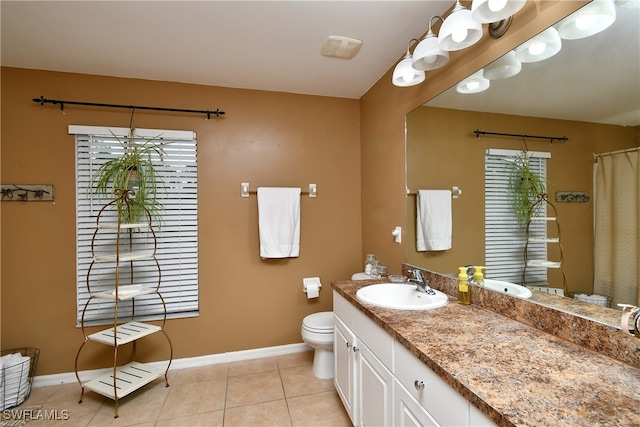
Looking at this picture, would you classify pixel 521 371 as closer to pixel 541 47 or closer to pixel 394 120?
pixel 541 47

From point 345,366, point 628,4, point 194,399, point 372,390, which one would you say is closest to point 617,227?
point 628,4

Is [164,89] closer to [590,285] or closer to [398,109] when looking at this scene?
[398,109]

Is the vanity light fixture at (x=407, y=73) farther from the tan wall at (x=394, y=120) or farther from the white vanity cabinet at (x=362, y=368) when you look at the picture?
the white vanity cabinet at (x=362, y=368)

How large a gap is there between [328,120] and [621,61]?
6.92 feet

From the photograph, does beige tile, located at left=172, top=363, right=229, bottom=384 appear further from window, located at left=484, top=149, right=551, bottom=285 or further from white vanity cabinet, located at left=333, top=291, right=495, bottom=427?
window, located at left=484, top=149, right=551, bottom=285

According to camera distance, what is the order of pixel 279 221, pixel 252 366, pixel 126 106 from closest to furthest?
pixel 126 106
pixel 252 366
pixel 279 221

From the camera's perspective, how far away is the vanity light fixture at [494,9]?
1075 millimetres

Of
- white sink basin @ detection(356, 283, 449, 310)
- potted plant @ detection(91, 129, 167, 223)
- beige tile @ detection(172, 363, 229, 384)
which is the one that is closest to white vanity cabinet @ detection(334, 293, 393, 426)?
white sink basin @ detection(356, 283, 449, 310)

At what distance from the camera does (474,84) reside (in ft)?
4.90

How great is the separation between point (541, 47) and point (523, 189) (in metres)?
0.58

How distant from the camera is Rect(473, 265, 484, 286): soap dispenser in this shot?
1.47 m

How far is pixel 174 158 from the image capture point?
2451 mm

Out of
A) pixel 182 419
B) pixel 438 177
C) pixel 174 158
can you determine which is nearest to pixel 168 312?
pixel 182 419

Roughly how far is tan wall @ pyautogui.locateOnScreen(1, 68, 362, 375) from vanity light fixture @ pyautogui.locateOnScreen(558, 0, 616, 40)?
1.90 metres
